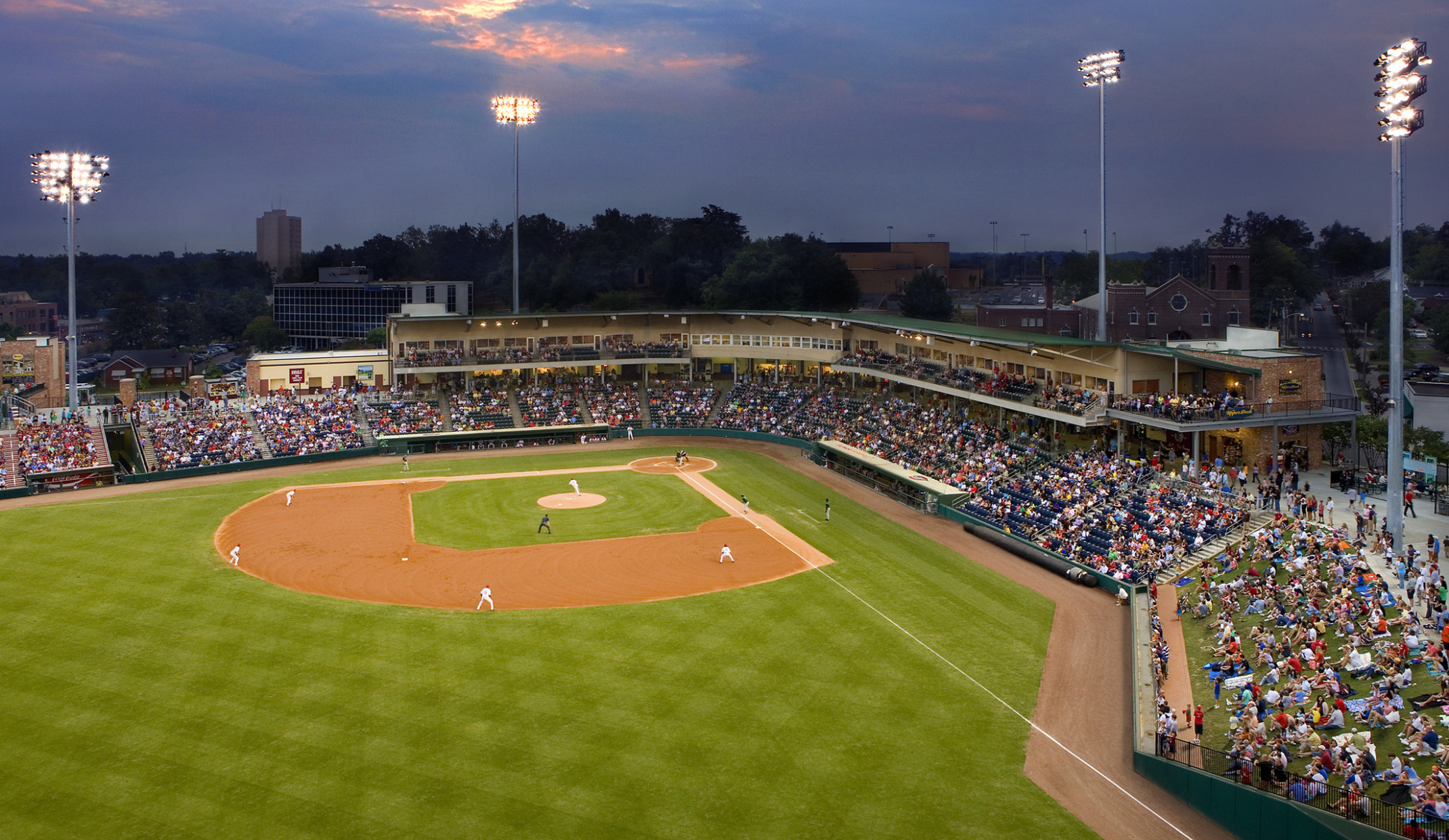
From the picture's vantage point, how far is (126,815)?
59.6ft

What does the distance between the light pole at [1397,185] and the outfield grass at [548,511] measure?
2399cm

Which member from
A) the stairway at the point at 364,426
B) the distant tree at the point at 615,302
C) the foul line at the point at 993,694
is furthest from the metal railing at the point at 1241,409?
the distant tree at the point at 615,302

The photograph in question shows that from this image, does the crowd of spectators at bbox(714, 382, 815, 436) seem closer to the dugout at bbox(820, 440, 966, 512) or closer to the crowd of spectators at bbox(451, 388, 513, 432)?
the dugout at bbox(820, 440, 966, 512)

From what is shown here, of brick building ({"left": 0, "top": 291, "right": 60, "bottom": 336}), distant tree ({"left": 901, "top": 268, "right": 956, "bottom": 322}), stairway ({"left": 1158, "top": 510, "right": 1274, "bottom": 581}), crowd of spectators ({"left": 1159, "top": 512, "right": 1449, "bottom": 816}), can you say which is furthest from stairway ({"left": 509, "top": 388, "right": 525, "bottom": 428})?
brick building ({"left": 0, "top": 291, "right": 60, "bottom": 336})

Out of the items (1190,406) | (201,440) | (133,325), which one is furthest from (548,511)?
(133,325)

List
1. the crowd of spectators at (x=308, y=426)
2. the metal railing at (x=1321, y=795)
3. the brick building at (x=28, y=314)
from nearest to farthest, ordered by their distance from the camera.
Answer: the metal railing at (x=1321, y=795)
the crowd of spectators at (x=308, y=426)
the brick building at (x=28, y=314)

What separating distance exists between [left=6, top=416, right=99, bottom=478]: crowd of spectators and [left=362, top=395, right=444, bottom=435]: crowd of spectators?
14.2 m

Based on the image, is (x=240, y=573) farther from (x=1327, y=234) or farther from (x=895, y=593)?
(x=1327, y=234)

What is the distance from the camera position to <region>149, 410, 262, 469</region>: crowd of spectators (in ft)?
162

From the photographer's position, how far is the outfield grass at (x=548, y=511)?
37406mm

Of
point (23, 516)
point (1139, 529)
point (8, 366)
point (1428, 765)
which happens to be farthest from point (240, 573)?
point (8, 366)

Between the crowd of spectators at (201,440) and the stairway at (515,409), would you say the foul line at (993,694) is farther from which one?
the crowd of spectators at (201,440)

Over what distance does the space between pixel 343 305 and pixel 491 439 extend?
5719cm

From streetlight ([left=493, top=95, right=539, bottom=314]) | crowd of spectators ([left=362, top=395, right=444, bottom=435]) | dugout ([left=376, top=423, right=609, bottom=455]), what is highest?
streetlight ([left=493, top=95, right=539, bottom=314])
